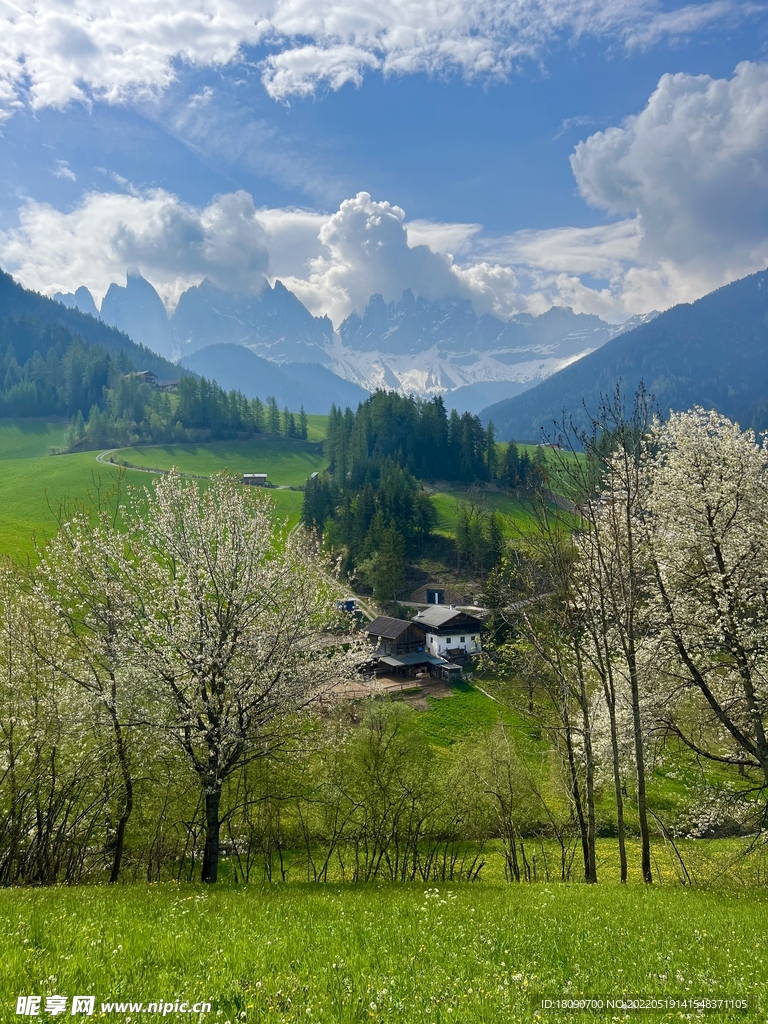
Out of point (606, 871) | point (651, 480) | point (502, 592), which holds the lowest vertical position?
point (606, 871)

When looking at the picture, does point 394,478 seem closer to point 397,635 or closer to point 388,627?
point 388,627

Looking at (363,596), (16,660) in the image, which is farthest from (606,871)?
(363,596)

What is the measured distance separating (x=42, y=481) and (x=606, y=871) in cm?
13716

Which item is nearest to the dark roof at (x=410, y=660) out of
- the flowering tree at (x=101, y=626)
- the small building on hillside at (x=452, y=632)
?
the small building on hillside at (x=452, y=632)

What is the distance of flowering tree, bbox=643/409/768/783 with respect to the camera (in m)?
16.5

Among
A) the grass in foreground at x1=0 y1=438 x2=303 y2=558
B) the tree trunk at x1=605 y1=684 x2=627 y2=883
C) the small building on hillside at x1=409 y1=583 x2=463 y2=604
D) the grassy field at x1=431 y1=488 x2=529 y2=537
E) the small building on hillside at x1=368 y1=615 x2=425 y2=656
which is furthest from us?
the grassy field at x1=431 y1=488 x2=529 y2=537

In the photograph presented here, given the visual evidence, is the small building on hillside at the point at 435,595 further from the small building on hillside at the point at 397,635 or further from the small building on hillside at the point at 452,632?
the small building on hillside at the point at 397,635

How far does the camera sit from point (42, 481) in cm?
12669

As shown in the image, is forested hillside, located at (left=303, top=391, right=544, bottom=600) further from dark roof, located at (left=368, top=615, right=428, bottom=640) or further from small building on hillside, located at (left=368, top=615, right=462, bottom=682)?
small building on hillside, located at (left=368, top=615, right=462, bottom=682)

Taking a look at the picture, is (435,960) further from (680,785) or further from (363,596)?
(363,596)

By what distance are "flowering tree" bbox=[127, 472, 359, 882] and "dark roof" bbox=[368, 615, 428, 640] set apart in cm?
6449

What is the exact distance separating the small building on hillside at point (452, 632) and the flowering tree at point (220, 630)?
67.4m

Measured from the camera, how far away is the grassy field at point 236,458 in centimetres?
16225

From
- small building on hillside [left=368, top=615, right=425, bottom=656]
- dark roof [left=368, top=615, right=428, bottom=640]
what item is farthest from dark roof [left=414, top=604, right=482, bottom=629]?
small building on hillside [left=368, top=615, right=425, bottom=656]
